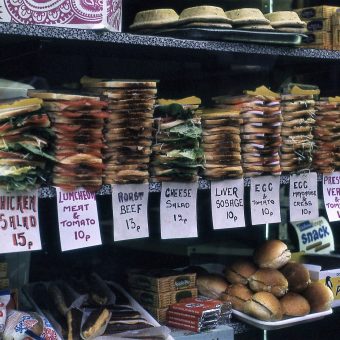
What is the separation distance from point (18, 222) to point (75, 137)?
0.87 feet

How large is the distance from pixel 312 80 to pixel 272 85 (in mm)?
155

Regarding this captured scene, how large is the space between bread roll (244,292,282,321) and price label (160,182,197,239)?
0.30m

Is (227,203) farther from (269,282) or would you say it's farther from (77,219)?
(77,219)

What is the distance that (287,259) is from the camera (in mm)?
2527

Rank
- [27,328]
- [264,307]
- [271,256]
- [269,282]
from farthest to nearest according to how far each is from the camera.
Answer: [271,256], [269,282], [264,307], [27,328]

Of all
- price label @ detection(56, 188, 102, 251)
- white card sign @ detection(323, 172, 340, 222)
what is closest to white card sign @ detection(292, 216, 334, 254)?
white card sign @ detection(323, 172, 340, 222)

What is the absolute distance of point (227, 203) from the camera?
2.29 metres

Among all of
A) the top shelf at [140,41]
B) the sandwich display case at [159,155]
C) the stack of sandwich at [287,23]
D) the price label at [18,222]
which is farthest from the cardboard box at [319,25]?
the price label at [18,222]

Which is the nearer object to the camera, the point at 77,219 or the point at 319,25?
the point at 77,219

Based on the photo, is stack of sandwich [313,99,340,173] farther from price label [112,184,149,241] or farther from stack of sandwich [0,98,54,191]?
stack of sandwich [0,98,54,191]

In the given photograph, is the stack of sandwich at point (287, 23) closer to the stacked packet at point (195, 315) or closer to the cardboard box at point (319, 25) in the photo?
the cardboard box at point (319, 25)

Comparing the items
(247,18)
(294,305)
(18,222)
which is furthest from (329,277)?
(18,222)

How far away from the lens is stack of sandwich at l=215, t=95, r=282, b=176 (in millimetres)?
2312

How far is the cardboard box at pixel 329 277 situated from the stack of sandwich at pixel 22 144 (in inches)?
42.5
